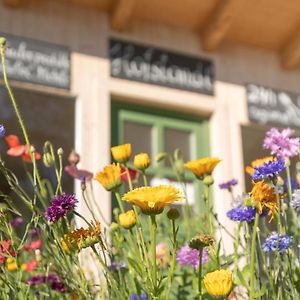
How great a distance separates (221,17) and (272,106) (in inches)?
35.0

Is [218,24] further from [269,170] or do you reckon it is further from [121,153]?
[269,170]

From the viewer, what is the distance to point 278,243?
3.84 feet

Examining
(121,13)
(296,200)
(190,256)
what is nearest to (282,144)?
(296,200)

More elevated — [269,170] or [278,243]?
[269,170]

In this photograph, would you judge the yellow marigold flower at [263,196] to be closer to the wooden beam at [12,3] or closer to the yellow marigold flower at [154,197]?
the yellow marigold flower at [154,197]

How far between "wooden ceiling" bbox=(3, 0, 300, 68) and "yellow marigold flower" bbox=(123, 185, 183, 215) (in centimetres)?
309

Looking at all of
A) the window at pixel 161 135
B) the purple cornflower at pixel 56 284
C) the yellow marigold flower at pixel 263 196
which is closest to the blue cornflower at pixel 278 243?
the yellow marigold flower at pixel 263 196

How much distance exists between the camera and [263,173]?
1.20 m

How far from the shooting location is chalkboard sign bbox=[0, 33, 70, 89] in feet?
12.2

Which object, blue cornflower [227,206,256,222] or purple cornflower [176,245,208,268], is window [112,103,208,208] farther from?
blue cornflower [227,206,256,222]

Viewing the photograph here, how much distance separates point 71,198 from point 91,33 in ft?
9.82

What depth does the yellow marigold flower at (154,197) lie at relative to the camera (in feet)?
3.21

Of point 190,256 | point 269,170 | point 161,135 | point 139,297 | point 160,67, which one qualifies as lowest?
point 139,297

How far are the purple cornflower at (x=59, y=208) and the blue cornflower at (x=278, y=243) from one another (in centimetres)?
40
